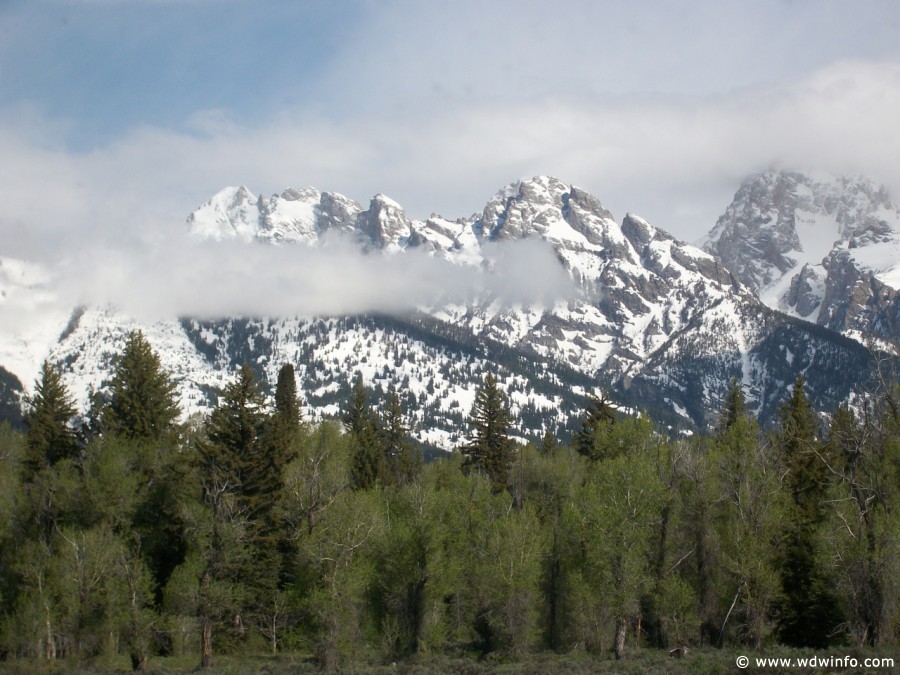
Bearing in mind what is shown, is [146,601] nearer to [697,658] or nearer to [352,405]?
[697,658]

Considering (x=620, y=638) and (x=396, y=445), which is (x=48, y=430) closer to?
(x=396, y=445)

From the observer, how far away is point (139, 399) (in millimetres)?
68688

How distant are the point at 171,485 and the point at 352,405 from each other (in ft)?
105

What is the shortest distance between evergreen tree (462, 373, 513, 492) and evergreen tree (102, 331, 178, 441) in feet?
92.5

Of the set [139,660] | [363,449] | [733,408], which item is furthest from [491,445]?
[139,660]

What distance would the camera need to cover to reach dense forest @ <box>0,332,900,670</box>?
49.8m

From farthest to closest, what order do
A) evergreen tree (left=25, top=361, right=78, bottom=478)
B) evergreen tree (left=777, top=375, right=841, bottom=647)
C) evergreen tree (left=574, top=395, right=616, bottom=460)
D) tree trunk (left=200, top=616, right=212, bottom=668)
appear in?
evergreen tree (left=574, top=395, right=616, bottom=460), evergreen tree (left=25, top=361, right=78, bottom=478), evergreen tree (left=777, top=375, right=841, bottom=647), tree trunk (left=200, top=616, right=212, bottom=668)

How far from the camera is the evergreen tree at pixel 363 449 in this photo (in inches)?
3105

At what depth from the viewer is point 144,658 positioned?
4931 cm

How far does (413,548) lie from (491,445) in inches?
875

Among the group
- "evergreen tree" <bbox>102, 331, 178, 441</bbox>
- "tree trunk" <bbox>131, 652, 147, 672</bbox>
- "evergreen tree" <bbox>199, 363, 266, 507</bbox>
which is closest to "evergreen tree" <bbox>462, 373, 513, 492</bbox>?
"evergreen tree" <bbox>199, 363, 266, 507</bbox>

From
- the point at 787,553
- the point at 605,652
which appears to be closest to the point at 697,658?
the point at 605,652

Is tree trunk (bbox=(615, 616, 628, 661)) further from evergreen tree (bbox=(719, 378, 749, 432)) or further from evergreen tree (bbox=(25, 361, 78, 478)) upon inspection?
evergreen tree (bbox=(25, 361, 78, 478))

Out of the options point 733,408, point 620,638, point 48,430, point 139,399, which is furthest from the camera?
point 733,408
